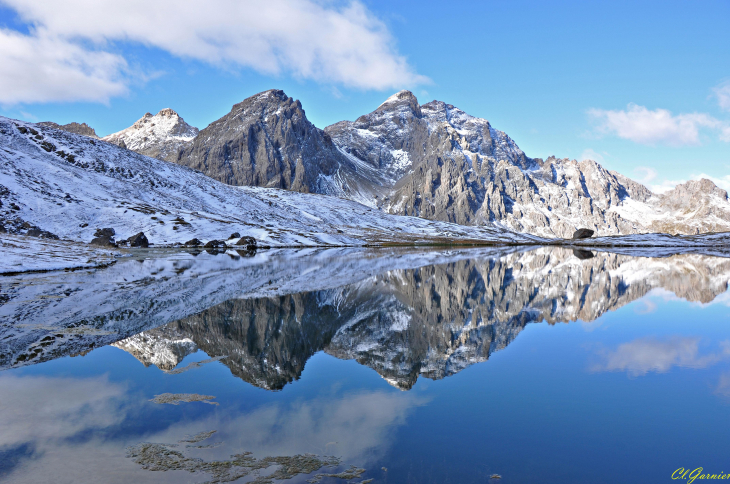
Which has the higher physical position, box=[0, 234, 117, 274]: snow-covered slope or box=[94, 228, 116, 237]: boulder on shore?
box=[94, 228, 116, 237]: boulder on shore

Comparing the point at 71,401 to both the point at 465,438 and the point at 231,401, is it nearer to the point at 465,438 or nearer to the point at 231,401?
the point at 231,401

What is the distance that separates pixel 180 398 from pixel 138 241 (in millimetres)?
95654

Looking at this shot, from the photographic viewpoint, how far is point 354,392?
1274cm

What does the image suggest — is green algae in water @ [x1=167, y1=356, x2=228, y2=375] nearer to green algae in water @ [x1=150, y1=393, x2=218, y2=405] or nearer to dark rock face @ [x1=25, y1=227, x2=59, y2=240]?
green algae in water @ [x1=150, y1=393, x2=218, y2=405]

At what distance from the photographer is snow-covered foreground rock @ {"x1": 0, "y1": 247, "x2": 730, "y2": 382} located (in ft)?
53.6

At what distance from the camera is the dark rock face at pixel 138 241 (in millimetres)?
94688

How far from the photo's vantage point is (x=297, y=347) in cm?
1767

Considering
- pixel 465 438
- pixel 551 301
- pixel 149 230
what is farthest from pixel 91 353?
pixel 149 230

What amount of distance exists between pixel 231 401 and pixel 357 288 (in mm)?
24664

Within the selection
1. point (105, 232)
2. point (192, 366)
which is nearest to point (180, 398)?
point (192, 366)

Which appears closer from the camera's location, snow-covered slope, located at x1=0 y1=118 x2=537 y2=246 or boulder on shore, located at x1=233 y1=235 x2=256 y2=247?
snow-covered slope, located at x1=0 y1=118 x2=537 y2=246

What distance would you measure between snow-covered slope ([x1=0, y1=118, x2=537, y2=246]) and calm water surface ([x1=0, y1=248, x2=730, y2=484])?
8314cm
